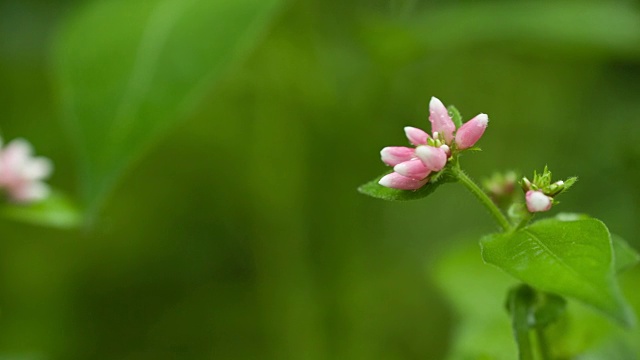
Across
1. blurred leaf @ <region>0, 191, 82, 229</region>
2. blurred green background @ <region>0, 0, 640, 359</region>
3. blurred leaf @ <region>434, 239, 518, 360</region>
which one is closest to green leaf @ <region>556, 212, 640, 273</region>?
blurred leaf @ <region>434, 239, 518, 360</region>

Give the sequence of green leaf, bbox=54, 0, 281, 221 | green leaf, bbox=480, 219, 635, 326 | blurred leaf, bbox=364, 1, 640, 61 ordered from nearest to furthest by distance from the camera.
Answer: green leaf, bbox=480, 219, 635, 326
green leaf, bbox=54, 0, 281, 221
blurred leaf, bbox=364, 1, 640, 61

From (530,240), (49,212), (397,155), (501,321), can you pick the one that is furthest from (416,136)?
(49,212)

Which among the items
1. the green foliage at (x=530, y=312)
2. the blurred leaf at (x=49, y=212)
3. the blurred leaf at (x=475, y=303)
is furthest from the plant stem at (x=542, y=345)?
the blurred leaf at (x=49, y=212)

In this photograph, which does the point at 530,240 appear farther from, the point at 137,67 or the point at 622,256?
the point at 137,67

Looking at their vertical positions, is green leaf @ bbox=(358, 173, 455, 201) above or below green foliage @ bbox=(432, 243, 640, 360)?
above

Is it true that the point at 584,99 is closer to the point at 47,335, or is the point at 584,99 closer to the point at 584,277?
the point at 47,335

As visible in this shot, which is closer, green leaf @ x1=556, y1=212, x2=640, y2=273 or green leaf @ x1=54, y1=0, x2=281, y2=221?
green leaf @ x1=556, y1=212, x2=640, y2=273

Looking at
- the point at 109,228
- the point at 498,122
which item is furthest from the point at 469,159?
the point at 109,228

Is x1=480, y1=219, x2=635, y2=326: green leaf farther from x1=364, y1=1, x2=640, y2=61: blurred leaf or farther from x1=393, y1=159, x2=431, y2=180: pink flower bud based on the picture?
x1=364, y1=1, x2=640, y2=61: blurred leaf
